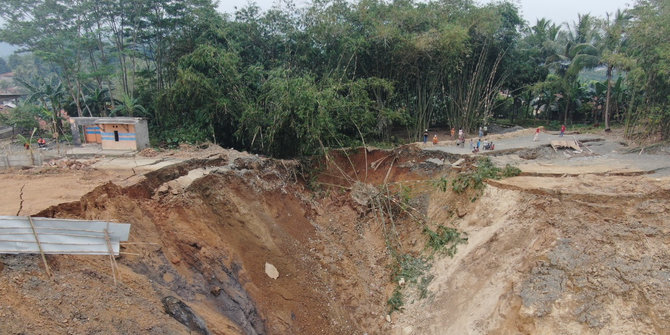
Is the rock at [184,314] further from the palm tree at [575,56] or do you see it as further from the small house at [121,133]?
the palm tree at [575,56]

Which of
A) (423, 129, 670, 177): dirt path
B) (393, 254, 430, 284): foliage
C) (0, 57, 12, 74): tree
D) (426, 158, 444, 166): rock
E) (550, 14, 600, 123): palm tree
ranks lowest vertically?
(393, 254, 430, 284): foliage

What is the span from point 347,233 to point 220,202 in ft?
13.9

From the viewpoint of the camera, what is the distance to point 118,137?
13281 millimetres

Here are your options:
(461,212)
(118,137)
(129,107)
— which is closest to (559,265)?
(461,212)

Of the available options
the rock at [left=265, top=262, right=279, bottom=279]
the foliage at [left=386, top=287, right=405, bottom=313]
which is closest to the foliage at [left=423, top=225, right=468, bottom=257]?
the foliage at [left=386, top=287, right=405, bottom=313]

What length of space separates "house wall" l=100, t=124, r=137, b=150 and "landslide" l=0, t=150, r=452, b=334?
142 inches

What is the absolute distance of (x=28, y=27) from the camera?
1803cm

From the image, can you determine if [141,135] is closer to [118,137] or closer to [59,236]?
[118,137]

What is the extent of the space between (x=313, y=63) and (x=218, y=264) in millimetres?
11523

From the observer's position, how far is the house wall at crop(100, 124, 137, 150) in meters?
13.1

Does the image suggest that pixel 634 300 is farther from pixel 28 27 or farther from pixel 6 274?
pixel 28 27

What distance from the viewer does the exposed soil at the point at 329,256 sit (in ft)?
19.7

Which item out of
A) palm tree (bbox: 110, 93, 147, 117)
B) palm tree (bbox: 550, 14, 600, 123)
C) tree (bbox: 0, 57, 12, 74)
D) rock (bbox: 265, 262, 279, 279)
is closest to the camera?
rock (bbox: 265, 262, 279, 279)

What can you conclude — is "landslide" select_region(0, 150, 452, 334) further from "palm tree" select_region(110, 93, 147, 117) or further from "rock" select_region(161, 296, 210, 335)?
"palm tree" select_region(110, 93, 147, 117)
